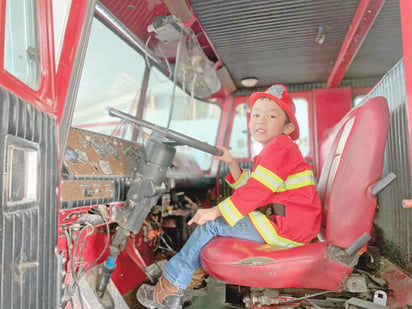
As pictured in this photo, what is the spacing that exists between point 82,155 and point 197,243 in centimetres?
67

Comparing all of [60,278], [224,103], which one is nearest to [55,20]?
[60,278]

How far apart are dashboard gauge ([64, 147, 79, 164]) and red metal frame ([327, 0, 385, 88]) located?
2.05 meters

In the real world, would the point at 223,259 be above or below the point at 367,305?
above

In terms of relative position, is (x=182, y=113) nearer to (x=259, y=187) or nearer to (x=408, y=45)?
(x=259, y=187)

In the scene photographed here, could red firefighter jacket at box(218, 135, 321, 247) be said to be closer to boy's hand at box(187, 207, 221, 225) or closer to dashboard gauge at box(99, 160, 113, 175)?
boy's hand at box(187, 207, 221, 225)

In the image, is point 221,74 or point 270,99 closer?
point 270,99

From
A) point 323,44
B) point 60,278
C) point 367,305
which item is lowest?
point 367,305

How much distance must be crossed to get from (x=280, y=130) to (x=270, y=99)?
0.18m

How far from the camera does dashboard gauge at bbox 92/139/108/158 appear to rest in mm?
1538

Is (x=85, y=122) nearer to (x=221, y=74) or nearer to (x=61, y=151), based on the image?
(x=221, y=74)

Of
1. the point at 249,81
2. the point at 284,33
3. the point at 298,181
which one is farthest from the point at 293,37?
the point at 298,181

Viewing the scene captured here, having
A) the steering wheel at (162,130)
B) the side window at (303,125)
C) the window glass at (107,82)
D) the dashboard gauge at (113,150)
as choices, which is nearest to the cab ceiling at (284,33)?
the window glass at (107,82)

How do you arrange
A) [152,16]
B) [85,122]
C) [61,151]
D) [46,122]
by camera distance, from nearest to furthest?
1. [46,122]
2. [61,151]
3. [152,16]
4. [85,122]

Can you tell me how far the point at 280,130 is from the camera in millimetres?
1711
